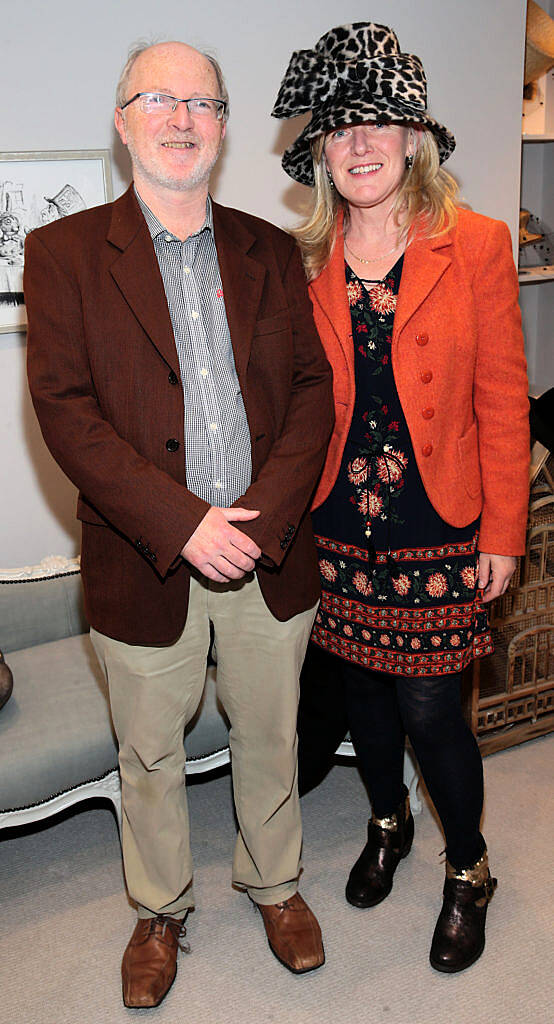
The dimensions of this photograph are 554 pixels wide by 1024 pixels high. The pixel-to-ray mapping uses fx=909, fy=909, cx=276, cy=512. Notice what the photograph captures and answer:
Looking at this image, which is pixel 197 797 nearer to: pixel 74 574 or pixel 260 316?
pixel 74 574

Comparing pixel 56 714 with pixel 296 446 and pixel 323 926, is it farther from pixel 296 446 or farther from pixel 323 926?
pixel 296 446

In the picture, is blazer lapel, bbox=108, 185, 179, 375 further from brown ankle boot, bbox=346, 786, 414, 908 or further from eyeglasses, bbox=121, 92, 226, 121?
brown ankle boot, bbox=346, 786, 414, 908

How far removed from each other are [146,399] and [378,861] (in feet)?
4.34

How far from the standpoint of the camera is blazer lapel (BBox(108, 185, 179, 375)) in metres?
1.71

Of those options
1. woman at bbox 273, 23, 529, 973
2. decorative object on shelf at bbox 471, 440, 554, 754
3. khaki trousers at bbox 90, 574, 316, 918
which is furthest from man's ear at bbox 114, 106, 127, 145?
decorative object on shelf at bbox 471, 440, 554, 754

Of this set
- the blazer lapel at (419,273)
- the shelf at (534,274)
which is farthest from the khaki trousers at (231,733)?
the shelf at (534,274)

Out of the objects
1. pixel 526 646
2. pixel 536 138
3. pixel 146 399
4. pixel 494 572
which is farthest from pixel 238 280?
pixel 536 138

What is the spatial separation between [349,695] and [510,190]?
1.93 metres

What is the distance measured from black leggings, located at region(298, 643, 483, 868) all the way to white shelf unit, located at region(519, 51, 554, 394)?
1.68 m

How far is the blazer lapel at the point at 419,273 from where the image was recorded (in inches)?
71.4

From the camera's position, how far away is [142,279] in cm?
173

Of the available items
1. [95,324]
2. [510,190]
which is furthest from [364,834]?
[510,190]

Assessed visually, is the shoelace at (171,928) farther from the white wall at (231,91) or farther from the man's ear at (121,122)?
the man's ear at (121,122)

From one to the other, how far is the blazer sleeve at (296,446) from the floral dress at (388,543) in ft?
0.30
